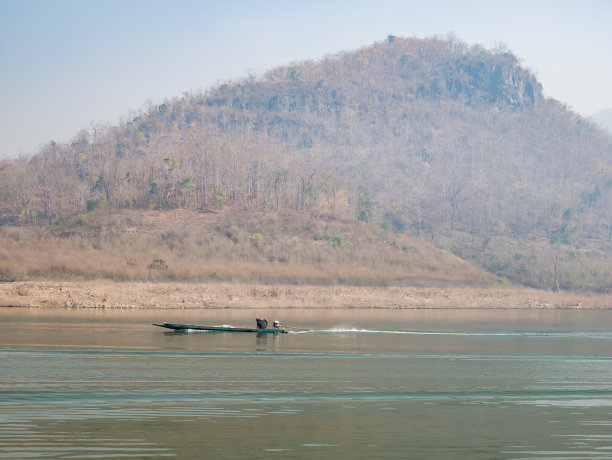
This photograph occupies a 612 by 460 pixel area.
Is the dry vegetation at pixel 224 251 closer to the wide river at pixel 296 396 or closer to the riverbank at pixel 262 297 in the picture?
the riverbank at pixel 262 297

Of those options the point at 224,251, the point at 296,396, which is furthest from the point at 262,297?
the point at 296,396

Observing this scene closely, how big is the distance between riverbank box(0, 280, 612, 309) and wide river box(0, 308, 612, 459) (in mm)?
27564

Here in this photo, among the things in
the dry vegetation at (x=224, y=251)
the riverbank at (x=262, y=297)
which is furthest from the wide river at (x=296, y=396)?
the dry vegetation at (x=224, y=251)

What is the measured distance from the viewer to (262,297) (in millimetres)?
93062

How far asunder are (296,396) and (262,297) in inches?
2572

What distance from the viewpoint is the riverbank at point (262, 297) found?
7938cm

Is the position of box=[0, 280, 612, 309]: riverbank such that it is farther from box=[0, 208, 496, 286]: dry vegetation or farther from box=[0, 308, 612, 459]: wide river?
box=[0, 308, 612, 459]: wide river

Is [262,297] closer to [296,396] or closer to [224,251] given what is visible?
[224,251]

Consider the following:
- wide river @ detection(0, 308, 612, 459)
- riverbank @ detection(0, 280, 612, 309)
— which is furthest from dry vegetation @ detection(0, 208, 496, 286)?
wide river @ detection(0, 308, 612, 459)

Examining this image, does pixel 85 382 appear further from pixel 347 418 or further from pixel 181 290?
pixel 181 290

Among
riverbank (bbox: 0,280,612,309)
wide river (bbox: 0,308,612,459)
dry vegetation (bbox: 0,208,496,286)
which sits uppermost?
dry vegetation (bbox: 0,208,496,286)

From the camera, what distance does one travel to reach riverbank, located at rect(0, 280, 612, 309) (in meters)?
79.4

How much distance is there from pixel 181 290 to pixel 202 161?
8712 centimetres

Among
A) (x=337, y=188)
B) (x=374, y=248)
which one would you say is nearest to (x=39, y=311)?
(x=374, y=248)
